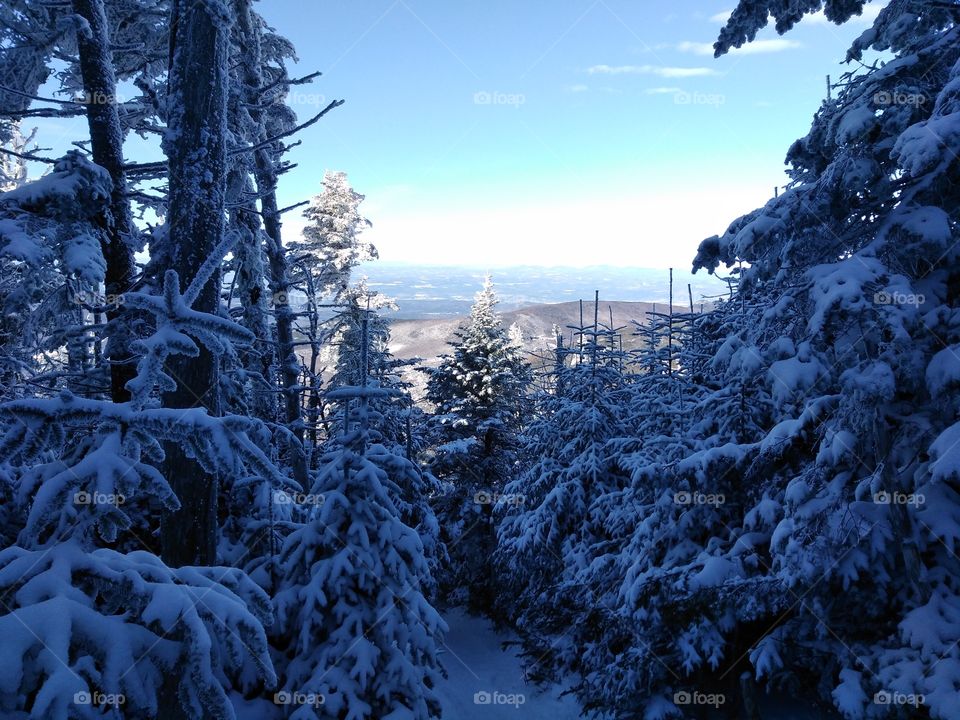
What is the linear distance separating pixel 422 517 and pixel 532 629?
8.46 metres

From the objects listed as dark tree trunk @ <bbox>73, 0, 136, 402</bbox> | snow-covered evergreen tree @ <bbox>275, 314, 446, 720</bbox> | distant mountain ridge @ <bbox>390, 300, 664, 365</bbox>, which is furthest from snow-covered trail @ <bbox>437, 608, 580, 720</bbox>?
distant mountain ridge @ <bbox>390, 300, 664, 365</bbox>

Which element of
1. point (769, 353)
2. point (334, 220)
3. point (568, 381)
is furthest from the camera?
point (334, 220)

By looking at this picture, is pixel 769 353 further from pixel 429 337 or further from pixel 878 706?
pixel 429 337

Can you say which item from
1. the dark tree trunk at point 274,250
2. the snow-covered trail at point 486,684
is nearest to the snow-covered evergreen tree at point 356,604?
the dark tree trunk at point 274,250

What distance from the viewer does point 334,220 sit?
2609cm

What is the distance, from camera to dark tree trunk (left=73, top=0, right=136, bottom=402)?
6777 millimetres

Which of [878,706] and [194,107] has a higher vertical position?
[194,107]

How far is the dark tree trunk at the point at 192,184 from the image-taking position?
197 inches

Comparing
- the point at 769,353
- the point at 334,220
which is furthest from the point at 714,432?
the point at 334,220

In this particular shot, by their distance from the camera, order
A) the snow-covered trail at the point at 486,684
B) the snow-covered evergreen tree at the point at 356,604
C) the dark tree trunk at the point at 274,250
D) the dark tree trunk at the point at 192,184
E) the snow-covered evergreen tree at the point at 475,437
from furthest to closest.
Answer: the snow-covered evergreen tree at the point at 475,437, the snow-covered trail at the point at 486,684, the dark tree trunk at the point at 274,250, the snow-covered evergreen tree at the point at 356,604, the dark tree trunk at the point at 192,184

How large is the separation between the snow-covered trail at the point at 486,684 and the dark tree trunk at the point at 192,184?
9593 millimetres

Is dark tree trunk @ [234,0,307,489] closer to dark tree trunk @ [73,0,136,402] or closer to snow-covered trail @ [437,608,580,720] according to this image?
dark tree trunk @ [73,0,136,402]

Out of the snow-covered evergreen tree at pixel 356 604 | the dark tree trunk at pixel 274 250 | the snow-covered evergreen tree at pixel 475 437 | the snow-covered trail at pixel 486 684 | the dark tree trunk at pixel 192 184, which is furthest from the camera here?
the snow-covered evergreen tree at pixel 475 437

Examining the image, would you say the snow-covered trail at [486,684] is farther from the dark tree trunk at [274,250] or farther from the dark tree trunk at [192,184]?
the dark tree trunk at [192,184]
